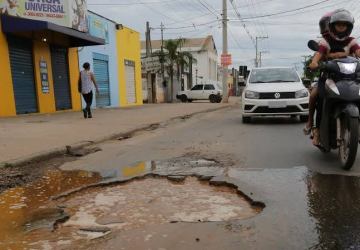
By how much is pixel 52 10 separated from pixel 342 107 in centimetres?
1275

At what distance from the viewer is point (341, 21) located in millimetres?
5863

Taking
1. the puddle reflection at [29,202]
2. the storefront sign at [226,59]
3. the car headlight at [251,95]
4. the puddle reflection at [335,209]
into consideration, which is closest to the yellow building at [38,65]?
the car headlight at [251,95]

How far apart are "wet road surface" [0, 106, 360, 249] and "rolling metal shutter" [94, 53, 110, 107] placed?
1396 cm

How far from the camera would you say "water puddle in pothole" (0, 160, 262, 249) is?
361 centimetres

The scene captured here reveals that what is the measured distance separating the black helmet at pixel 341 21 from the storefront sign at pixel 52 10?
38.8 ft

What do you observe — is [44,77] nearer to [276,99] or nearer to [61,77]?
[61,77]

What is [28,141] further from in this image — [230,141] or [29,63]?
[29,63]

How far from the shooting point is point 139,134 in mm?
10562

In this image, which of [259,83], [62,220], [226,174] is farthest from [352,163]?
A: [259,83]

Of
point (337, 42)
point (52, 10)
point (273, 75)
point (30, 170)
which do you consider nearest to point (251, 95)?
point (273, 75)

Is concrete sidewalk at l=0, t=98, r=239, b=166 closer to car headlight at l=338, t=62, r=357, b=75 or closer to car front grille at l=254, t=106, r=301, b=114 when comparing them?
car front grille at l=254, t=106, r=301, b=114

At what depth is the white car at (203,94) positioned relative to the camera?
3819 cm

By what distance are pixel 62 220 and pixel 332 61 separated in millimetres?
3840

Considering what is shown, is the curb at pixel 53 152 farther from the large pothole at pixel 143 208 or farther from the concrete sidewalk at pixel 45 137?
the large pothole at pixel 143 208
